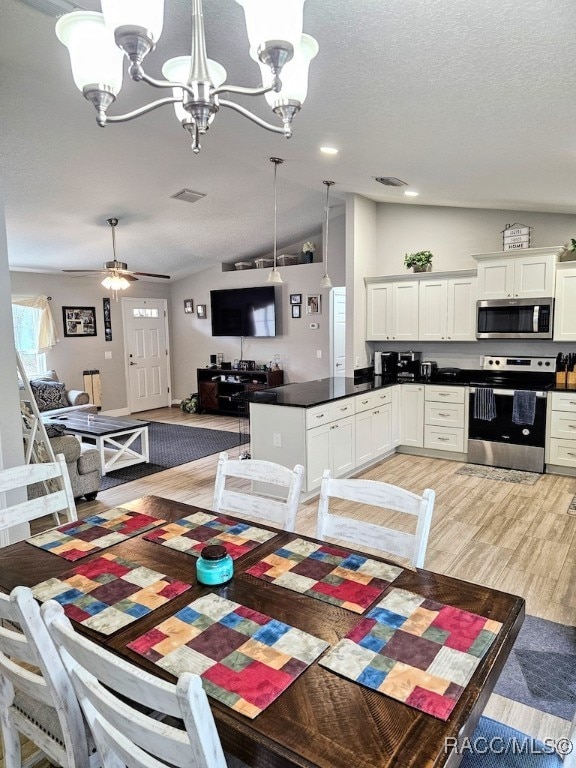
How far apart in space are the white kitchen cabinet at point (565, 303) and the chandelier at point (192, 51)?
4.20 m

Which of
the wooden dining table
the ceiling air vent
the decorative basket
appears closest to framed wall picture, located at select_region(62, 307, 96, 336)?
the decorative basket

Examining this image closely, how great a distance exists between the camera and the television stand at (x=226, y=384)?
812 centimetres

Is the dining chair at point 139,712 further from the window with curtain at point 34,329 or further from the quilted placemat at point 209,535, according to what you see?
the window with curtain at point 34,329

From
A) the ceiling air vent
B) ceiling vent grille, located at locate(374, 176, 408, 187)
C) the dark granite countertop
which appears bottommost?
the dark granite countertop

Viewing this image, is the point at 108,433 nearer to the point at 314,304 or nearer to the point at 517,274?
the point at 314,304

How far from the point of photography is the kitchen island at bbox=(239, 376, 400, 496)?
4176mm

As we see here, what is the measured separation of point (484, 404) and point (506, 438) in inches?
16.5

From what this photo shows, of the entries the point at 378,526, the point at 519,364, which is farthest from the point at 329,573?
the point at 519,364

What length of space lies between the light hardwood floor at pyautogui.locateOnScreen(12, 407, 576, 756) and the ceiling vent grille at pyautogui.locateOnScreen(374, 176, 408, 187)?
114 inches

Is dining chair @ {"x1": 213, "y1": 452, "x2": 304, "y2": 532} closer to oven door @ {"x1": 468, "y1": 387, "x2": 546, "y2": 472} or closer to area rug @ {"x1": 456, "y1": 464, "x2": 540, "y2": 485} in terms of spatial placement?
area rug @ {"x1": 456, "y1": 464, "x2": 540, "y2": 485}

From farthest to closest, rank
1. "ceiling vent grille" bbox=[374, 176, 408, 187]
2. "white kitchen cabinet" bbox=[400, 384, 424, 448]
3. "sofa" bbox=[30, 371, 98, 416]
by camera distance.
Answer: "sofa" bbox=[30, 371, 98, 416] → "white kitchen cabinet" bbox=[400, 384, 424, 448] → "ceiling vent grille" bbox=[374, 176, 408, 187]

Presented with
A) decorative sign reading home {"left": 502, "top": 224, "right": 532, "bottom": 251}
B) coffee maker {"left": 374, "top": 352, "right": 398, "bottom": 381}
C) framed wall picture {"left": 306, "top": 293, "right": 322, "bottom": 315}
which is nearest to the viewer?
decorative sign reading home {"left": 502, "top": 224, "right": 532, "bottom": 251}

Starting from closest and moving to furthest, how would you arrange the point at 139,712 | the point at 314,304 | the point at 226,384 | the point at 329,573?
the point at 139,712, the point at 329,573, the point at 314,304, the point at 226,384

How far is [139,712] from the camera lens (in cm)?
90
